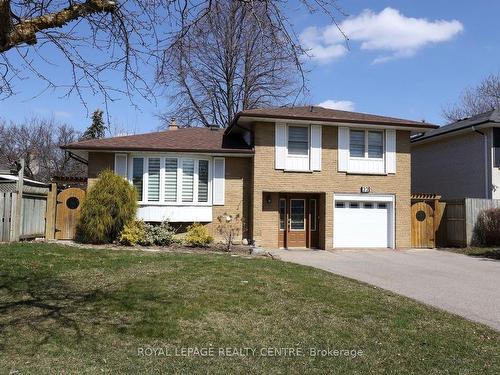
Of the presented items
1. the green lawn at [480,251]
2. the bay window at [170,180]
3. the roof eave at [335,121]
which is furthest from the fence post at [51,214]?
the green lawn at [480,251]

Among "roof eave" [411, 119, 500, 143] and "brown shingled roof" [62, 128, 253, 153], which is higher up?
"roof eave" [411, 119, 500, 143]

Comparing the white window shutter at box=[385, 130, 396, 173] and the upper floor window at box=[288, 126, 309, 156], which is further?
the white window shutter at box=[385, 130, 396, 173]

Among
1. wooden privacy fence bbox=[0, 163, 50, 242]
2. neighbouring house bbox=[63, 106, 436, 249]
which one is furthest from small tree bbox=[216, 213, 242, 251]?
wooden privacy fence bbox=[0, 163, 50, 242]

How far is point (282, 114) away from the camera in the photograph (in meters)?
18.4

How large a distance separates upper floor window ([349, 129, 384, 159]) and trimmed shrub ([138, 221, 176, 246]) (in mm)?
7890

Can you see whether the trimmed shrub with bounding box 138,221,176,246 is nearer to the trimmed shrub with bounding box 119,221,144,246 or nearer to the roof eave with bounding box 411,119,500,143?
the trimmed shrub with bounding box 119,221,144,246

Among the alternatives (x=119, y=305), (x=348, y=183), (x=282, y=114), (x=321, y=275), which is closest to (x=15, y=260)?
(x=119, y=305)

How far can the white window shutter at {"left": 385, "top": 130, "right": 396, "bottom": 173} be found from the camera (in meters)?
19.9

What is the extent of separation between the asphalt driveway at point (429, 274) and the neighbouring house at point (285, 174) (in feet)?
4.79

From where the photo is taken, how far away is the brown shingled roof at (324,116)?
1819cm

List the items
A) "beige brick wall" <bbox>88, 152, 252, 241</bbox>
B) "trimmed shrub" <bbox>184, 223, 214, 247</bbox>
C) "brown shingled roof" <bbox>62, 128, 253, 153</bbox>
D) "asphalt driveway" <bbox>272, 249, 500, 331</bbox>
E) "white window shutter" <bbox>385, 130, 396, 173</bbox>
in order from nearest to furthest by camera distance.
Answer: "asphalt driveway" <bbox>272, 249, 500, 331</bbox>, "trimmed shrub" <bbox>184, 223, 214, 247</bbox>, "brown shingled roof" <bbox>62, 128, 253, 153</bbox>, "beige brick wall" <bbox>88, 152, 252, 241</bbox>, "white window shutter" <bbox>385, 130, 396, 173</bbox>

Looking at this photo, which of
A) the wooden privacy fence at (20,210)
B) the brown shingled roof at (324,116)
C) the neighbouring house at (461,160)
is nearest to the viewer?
the wooden privacy fence at (20,210)

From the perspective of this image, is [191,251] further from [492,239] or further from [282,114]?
[492,239]

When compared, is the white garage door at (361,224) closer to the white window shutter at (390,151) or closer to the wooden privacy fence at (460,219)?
the white window shutter at (390,151)
